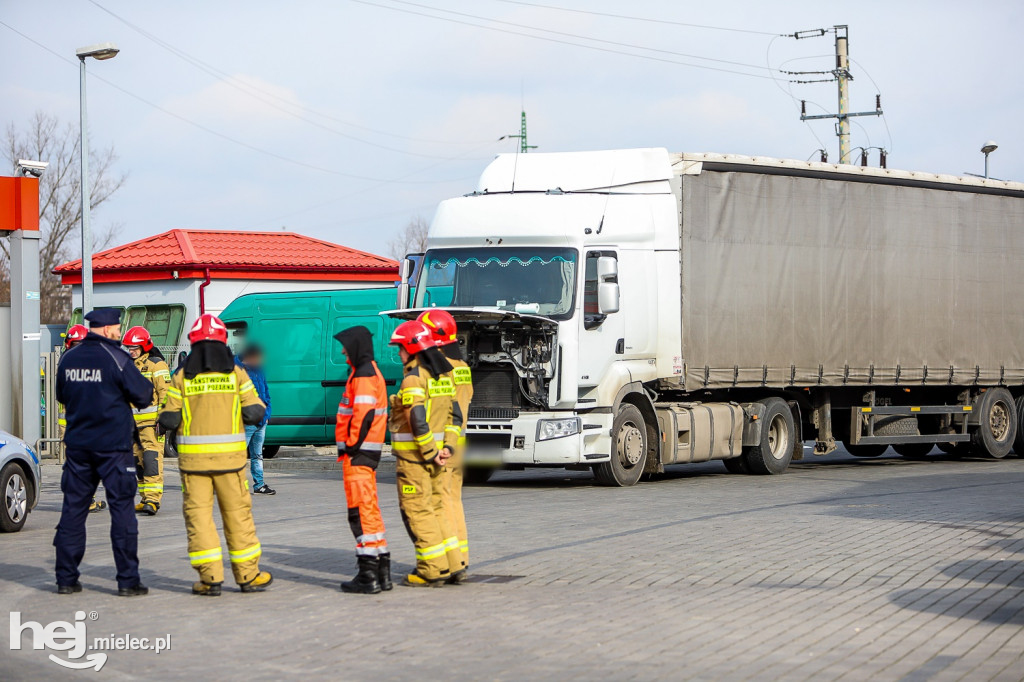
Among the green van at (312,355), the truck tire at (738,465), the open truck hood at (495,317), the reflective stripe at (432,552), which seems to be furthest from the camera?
the green van at (312,355)

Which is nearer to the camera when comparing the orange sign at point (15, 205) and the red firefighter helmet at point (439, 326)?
the red firefighter helmet at point (439, 326)

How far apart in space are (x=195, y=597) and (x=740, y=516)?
6022mm

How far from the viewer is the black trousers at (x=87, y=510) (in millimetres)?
8867

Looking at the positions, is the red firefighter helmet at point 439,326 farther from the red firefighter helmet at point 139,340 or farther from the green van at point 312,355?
the green van at point 312,355

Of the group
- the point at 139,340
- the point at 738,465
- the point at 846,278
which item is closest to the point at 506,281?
the point at 139,340

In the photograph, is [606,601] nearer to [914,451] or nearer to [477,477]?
[477,477]

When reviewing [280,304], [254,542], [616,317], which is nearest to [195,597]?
[254,542]

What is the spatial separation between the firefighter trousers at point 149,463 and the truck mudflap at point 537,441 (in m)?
3.61

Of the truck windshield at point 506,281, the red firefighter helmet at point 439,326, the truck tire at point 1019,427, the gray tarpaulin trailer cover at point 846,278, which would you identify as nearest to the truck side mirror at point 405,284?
the truck windshield at point 506,281

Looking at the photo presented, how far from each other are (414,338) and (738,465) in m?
11.1

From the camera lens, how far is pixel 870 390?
20312mm

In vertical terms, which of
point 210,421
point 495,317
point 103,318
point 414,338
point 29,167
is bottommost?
point 210,421

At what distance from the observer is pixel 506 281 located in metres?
16.1

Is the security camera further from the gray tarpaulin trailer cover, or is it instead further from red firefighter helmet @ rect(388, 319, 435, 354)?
red firefighter helmet @ rect(388, 319, 435, 354)
